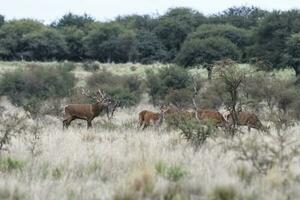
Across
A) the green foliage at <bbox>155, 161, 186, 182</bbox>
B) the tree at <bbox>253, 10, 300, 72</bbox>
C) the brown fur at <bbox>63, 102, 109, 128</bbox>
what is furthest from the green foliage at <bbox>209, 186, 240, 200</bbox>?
the tree at <bbox>253, 10, 300, 72</bbox>

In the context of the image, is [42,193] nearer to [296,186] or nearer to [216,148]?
[296,186]

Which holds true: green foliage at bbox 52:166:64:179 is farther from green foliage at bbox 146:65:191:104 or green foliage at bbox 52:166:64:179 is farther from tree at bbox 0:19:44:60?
tree at bbox 0:19:44:60

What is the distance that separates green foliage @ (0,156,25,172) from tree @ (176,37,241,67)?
3601 centimetres

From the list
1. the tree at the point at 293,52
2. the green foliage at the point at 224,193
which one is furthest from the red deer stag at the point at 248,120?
the tree at the point at 293,52

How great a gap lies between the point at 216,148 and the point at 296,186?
366cm

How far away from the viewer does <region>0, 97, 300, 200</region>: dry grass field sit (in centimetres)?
710

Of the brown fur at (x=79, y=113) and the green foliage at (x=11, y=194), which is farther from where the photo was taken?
the brown fur at (x=79, y=113)

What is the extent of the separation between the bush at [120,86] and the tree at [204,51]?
734 cm

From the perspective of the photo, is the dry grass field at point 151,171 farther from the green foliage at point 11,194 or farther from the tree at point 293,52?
the tree at point 293,52

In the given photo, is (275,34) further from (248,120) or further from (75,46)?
(75,46)

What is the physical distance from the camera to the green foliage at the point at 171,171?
7.99 meters

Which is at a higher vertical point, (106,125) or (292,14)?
(292,14)

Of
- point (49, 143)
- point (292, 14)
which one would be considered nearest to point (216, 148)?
point (49, 143)

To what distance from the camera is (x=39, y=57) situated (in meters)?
68.8
